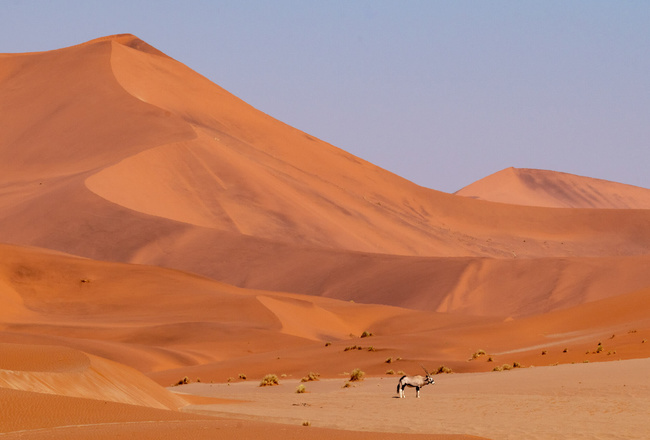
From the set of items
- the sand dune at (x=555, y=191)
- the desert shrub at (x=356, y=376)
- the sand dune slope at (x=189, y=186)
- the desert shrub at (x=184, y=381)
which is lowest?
the desert shrub at (x=184, y=381)

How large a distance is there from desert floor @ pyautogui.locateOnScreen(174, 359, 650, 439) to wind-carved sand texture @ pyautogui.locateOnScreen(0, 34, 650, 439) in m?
0.07

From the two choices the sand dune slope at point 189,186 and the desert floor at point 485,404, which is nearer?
the desert floor at point 485,404

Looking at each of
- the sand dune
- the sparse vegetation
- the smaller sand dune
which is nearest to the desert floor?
the smaller sand dune

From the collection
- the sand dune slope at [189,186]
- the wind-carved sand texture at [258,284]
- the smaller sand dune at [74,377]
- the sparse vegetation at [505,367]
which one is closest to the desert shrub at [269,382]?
the wind-carved sand texture at [258,284]

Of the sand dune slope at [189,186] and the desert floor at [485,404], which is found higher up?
the sand dune slope at [189,186]

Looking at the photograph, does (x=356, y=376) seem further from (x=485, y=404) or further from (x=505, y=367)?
(x=485, y=404)

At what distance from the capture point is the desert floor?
40.6 feet

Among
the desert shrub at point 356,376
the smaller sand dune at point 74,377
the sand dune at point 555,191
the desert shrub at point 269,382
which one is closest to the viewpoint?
the smaller sand dune at point 74,377

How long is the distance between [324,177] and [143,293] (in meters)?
41.5

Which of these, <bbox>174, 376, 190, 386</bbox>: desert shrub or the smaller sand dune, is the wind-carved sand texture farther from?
<bbox>174, 376, 190, 386</bbox>: desert shrub

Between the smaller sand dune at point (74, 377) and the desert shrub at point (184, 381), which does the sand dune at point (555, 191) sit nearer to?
the desert shrub at point (184, 381)

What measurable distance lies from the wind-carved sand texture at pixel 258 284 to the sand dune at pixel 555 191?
6442 cm

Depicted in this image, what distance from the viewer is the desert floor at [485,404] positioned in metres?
12.4

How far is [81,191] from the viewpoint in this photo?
198 feet
